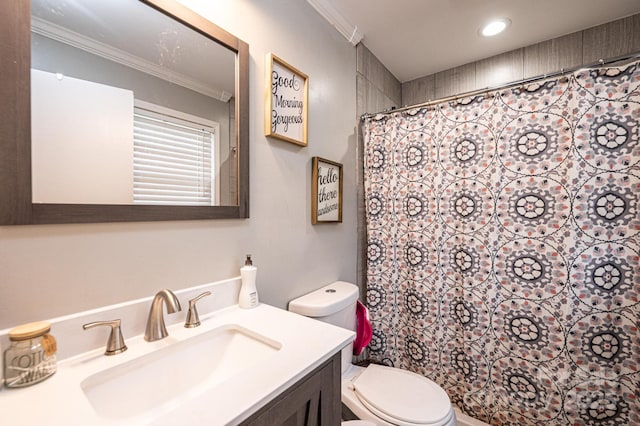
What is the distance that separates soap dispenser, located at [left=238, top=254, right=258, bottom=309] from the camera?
3.29ft

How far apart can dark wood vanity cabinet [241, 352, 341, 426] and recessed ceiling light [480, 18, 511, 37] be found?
2.16 m

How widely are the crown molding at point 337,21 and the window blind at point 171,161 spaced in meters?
1.04

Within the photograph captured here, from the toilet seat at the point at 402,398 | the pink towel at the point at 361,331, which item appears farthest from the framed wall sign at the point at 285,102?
the toilet seat at the point at 402,398

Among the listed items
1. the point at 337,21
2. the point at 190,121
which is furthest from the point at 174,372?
the point at 337,21

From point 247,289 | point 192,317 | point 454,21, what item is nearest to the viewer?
point 192,317

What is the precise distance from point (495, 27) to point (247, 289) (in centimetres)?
220

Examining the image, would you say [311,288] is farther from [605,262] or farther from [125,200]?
[605,262]

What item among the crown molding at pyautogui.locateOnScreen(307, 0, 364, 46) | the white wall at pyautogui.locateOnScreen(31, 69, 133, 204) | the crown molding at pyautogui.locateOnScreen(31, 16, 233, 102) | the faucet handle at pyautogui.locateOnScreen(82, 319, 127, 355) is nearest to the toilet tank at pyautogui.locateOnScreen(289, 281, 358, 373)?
the faucet handle at pyautogui.locateOnScreen(82, 319, 127, 355)

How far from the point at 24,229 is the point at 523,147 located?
1856 mm

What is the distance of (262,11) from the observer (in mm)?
1142

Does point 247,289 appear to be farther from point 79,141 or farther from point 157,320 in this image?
point 79,141

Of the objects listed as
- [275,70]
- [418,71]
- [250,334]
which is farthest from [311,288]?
[418,71]

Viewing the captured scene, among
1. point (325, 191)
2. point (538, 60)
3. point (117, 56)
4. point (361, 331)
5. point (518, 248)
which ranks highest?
point (538, 60)

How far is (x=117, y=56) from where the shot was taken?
2.48 feet
